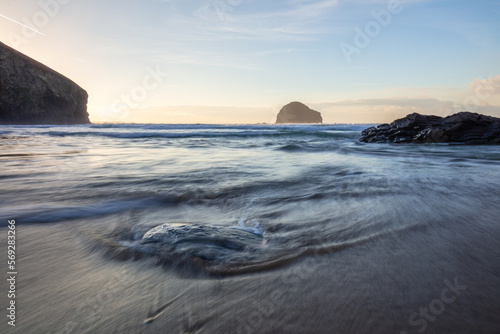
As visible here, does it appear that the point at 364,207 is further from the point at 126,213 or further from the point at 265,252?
the point at 126,213

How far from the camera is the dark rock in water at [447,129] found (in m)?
12.6

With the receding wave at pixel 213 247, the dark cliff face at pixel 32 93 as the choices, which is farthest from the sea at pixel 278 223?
the dark cliff face at pixel 32 93

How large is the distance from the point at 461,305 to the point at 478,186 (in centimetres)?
360

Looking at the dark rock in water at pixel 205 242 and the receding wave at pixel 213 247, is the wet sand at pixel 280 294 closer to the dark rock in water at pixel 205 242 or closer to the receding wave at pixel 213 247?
the receding wave at pixel 213 247

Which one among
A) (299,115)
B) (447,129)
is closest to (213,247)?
(447,129)

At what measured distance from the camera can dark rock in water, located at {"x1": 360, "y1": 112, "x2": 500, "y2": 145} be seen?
12562 millimetres

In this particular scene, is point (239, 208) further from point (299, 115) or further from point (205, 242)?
point (299, 115)

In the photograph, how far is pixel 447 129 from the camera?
13273mm

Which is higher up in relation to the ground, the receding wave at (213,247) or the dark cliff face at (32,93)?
the dark cliff face at (32,93)

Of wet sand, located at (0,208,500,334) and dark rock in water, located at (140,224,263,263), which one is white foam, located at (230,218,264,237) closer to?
dark rock in water, located at (140,224,263,263)

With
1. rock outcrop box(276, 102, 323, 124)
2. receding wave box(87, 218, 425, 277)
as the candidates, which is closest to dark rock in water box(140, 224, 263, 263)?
receding wave box(87, 218, 425, 277)

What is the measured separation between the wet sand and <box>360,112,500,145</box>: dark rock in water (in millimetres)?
13883

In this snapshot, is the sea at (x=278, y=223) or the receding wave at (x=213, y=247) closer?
the sea at (x=278, y=223)

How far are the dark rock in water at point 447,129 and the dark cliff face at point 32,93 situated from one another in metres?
55.6
